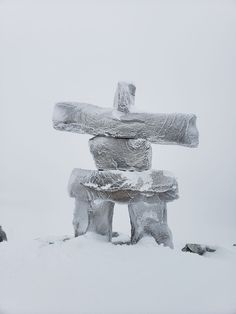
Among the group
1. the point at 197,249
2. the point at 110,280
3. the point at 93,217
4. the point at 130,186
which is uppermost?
the point at 130,186

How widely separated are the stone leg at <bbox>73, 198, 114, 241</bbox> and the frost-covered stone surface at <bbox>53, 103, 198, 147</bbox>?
32.6 inches

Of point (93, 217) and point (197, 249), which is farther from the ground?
point (93, 217)

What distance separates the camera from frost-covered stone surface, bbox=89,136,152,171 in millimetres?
4949

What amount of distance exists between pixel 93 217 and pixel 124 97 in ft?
4.62

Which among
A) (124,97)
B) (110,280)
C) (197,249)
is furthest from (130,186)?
(197,249)

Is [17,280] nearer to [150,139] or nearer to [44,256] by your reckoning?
[44,256]

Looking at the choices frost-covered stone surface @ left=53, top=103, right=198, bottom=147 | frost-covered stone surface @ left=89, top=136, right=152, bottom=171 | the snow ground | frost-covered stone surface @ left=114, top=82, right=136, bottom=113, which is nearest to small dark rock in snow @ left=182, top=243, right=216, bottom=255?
the snow ground

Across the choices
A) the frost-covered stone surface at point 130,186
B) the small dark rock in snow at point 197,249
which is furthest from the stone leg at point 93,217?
the small dark rock in snow at point 197,249

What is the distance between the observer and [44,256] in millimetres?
4242

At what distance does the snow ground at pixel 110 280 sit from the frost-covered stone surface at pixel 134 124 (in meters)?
1.19

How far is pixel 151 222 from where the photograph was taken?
4.95 meters

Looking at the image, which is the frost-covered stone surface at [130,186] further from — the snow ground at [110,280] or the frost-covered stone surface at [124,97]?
the frost-covered stone surface at [124,97]

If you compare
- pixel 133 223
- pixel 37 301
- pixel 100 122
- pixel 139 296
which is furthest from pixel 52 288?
pixel 100 122

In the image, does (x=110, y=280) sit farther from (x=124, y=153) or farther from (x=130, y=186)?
(x=124, y=153)
